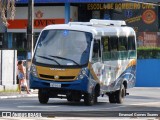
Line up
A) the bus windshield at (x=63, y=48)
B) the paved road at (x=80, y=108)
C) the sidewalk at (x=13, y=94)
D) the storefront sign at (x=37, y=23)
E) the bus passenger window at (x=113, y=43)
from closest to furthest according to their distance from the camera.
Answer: the paved road at (x=80, y=108) → the bus windshield at (x=63, y=48) → the bus passenger window at (x=113, y=43) → the sidewalk at (x=13, y=94) → the storefront sign at (x=37, y=23)

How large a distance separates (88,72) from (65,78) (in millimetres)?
847

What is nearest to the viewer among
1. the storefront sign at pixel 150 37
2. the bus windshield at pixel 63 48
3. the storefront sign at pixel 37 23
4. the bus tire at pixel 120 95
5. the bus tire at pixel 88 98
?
the bus windshield at pixel 63 48

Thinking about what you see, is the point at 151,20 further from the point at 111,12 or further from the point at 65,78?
the point at 65,78

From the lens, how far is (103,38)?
25.5 m

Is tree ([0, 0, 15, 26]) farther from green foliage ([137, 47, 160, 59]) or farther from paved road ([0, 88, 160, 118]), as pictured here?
green foliage ([137, 47, 160, 59])

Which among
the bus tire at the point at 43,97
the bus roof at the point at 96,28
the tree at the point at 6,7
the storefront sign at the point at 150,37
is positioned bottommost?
the bus tire at the point at 43,97

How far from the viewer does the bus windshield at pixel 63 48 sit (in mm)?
23750

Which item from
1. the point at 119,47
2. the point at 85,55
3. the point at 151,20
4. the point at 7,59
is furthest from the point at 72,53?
the point at 151,20

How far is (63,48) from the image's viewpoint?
23.9 metres

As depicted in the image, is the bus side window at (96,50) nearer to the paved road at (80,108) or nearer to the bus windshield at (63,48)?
the bus windshield at (63,48)

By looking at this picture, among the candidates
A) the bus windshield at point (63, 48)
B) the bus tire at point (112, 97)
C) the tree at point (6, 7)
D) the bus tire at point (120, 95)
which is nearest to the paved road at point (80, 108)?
the bus tire at point (120, 95)

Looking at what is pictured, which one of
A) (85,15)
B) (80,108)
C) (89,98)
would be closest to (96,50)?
(89,98)

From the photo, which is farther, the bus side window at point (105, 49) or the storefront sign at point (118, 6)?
the storefront sign at point (118, 6)

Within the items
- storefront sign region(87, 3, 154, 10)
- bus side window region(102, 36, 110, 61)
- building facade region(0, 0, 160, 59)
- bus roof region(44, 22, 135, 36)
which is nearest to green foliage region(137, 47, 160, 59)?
building facade region(0, 0, 160, 59)
